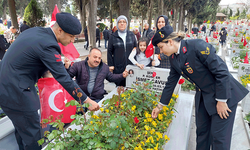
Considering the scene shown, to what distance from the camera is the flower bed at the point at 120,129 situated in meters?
1.47

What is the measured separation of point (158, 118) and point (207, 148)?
27.2 inches

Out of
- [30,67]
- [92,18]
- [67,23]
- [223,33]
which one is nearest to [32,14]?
→ [92,18]

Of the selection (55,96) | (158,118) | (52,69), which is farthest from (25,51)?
(158,118)

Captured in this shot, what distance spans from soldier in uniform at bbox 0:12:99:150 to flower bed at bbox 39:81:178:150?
0.29 meters

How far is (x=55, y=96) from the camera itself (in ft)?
8.77

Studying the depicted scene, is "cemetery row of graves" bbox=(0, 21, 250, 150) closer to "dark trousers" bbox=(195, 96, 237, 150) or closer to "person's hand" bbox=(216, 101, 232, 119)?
"dark trousers" bbox=(195, 96, 237, 150)

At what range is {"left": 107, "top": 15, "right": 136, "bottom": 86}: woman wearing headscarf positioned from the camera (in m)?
3.85

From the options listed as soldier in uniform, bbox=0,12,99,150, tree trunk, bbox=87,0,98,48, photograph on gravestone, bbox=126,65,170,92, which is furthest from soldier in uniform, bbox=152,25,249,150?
tree trunk, bbox=87,0,98,48

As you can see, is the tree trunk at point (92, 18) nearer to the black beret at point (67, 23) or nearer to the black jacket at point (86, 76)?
the black jacket at point (86, 76)

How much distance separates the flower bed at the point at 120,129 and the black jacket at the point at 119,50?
1.00 m

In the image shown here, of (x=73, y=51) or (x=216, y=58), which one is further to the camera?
(x=73, y=51)

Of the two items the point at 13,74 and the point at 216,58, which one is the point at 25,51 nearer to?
the point at 13,74

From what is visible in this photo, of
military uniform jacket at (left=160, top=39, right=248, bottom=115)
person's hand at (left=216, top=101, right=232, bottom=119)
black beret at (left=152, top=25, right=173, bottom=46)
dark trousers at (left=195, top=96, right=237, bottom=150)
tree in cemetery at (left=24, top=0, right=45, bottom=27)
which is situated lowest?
dark trousers at (left=195, top=96, right=237, bottom=150)

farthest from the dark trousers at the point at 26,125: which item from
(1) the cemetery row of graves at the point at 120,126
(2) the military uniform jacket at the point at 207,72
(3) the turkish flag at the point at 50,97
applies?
(2) the military uniform jacket at the point at 207,72
